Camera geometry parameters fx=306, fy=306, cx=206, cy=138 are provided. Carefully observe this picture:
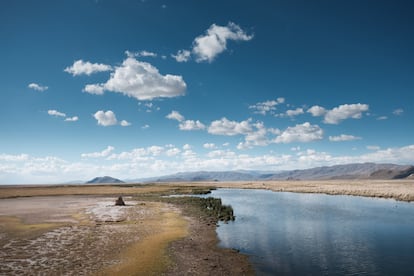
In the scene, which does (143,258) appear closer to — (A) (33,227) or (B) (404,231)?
(A) (33,227)

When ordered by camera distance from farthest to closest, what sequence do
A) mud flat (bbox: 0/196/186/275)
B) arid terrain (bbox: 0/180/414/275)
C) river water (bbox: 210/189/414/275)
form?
1. river water (bbox: 210/189/414/275)
2. mud flat (bbox: 0/196/186/275)
3. arid terrain (bbox: 0/180/414/275)

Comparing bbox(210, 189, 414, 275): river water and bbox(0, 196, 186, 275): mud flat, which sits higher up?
bbox(0, 196, 186, 275): mud flat

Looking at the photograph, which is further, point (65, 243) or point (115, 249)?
point (65, 243)

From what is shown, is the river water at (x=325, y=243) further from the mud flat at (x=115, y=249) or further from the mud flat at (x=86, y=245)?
the mud flat at (x=86, y=245)

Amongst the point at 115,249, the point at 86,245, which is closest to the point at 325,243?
the point at 115,249

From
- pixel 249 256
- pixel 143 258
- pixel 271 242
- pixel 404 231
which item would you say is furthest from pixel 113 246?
pixel 404 231

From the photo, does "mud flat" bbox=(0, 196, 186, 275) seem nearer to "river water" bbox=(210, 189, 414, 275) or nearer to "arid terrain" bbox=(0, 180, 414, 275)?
"arid terrain" bbox=(0, 180, 414, 275)

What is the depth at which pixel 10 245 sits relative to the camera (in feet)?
74.0

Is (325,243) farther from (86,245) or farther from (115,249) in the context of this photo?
(86,245)

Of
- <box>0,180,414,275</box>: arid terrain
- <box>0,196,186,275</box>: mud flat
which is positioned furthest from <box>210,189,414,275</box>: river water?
<box>0,196,186,275</box>: mud flat

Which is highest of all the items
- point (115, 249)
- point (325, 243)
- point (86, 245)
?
point (86, 245)

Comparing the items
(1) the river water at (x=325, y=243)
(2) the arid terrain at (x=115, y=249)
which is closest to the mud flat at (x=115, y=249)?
(2) the arid terrain at (x=115, y=249)

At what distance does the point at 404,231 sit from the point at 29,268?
101 ft

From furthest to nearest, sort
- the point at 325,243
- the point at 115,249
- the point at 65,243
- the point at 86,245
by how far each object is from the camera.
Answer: the point at 325,243 → the point at 65,243 → the point at 86,245 → the point at 115,249
